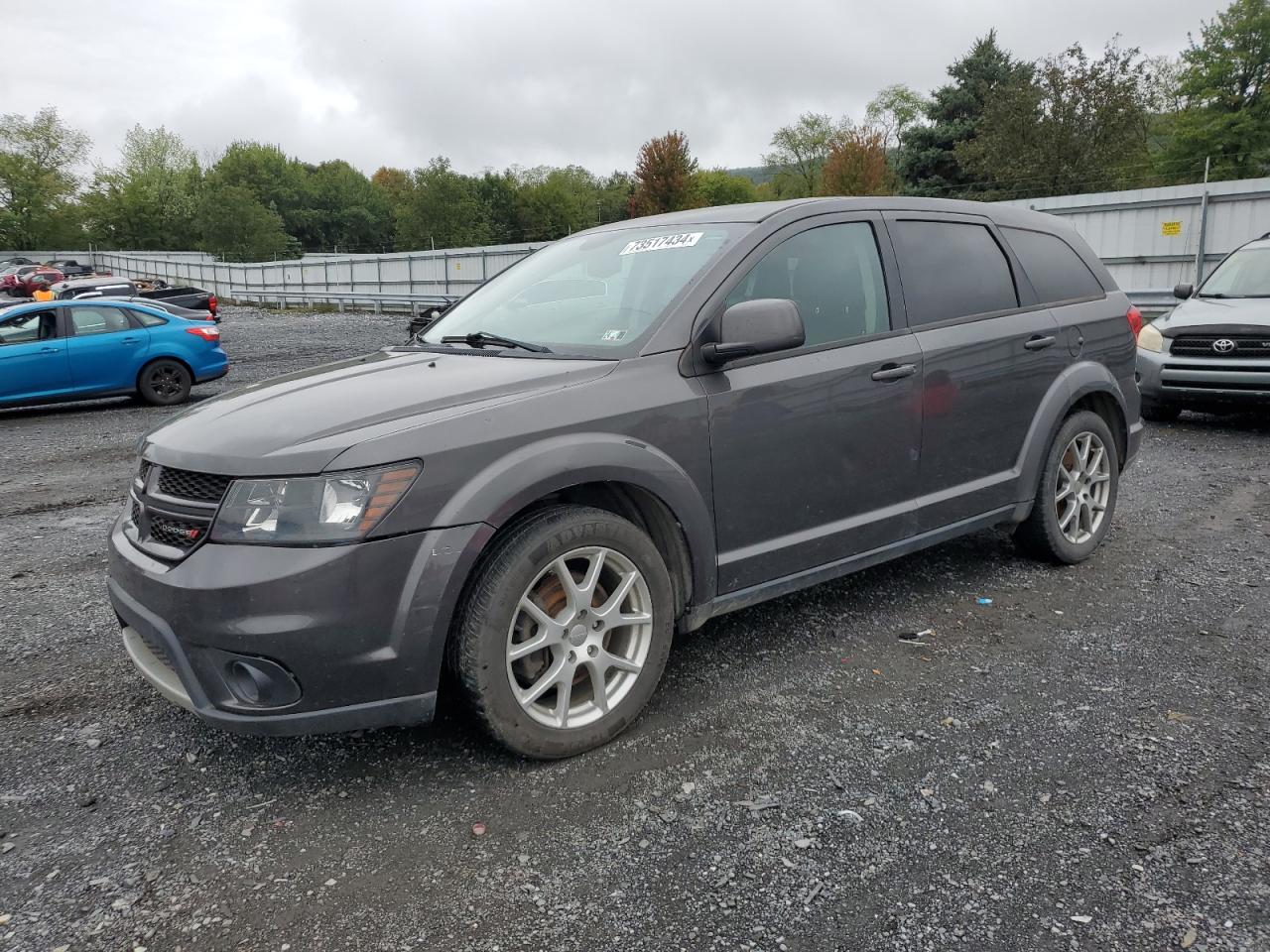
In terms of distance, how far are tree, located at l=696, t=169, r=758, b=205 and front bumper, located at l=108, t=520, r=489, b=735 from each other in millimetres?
94476

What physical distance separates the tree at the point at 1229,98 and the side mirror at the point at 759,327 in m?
50.6

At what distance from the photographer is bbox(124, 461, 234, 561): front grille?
9.43 feet

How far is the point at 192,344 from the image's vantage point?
13930mm

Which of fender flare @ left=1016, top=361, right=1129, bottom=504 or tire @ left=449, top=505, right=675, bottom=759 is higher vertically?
fender flare @ left=1016, top=361, right=1129, bottom=504

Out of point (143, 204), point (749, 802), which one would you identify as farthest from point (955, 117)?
point (143, 204)

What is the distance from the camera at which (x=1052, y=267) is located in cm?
492

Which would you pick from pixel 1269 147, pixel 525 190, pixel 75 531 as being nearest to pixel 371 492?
pixel 75 531

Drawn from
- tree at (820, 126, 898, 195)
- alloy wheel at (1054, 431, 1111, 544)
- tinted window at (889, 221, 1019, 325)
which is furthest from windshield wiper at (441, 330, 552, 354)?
tree at (820, 126, 898, 195)

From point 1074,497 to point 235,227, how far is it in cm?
7271

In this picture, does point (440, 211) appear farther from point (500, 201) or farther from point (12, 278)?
point (12, 278)

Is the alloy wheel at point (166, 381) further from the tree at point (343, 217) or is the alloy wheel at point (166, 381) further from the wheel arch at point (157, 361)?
the tree at point (343, 217)

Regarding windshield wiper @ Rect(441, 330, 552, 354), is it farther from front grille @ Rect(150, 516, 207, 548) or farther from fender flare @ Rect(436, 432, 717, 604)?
front grille @ Rect(150, 516, 207, 548)

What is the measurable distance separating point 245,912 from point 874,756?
1866mm

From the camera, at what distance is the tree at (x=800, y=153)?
284 ft
